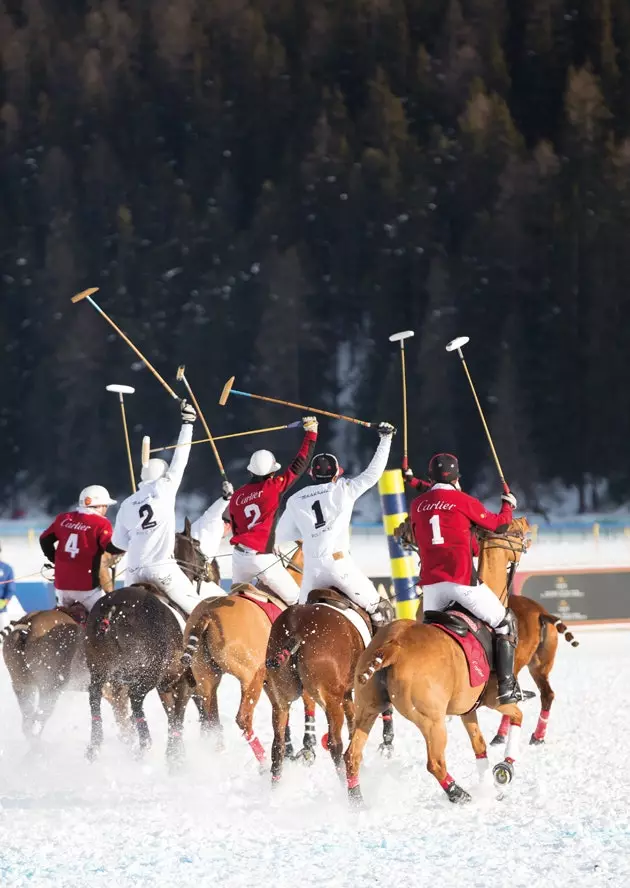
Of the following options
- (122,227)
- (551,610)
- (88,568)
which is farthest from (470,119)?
(88,568)

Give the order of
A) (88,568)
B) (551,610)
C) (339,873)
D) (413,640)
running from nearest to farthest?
1. (339,873)
2. (413,640)
3. (88,568)
4. (551,610)

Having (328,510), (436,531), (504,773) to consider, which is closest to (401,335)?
(328,510)

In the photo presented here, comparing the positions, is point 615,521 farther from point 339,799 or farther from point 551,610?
point 339,799

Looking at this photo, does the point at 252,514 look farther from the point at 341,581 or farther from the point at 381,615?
the point at 381,615

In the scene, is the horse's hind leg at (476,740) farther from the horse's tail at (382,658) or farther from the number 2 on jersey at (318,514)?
the number 2 on jersey at (318,514)

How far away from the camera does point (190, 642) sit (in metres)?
7.59

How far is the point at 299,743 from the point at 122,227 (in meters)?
30.6

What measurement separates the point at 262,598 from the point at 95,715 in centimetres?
136

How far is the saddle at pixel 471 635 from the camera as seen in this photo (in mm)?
6578

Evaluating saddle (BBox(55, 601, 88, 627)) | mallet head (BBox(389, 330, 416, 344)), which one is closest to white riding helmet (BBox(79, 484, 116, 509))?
saddle (BBox(55, 601, 88, 627))

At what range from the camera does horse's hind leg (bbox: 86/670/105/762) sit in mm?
8055

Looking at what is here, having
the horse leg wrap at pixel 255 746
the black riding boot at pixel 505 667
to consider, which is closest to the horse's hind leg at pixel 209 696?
the horse leg wrap at pixel 255 746

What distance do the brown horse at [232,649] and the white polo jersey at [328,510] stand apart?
1.92 ft

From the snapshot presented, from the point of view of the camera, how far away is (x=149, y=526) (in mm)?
8305
